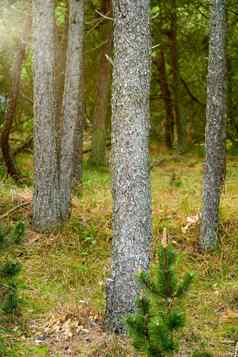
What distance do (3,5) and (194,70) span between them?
11.7m

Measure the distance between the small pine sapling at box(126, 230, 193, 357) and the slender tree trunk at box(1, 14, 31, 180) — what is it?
949 centimetres

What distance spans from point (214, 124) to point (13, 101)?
5.81m

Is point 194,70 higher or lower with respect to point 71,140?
higher

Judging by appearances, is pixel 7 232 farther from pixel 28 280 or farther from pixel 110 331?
pixel 28 280

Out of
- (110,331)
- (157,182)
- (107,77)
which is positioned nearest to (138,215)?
(110,331)

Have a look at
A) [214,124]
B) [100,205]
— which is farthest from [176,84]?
[214,124]

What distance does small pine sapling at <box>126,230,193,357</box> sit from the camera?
4.88 meters

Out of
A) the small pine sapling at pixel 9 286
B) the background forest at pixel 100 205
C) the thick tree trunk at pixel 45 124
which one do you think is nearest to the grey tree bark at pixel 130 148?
the background forest at pixel 100 205

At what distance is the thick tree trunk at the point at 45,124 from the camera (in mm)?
10628

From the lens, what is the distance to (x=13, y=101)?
1445 cm

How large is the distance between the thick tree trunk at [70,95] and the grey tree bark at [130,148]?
3.96 m

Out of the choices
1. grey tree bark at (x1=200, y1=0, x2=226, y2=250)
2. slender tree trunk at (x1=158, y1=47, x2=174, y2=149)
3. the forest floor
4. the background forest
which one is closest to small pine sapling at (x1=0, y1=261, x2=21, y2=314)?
the background forest

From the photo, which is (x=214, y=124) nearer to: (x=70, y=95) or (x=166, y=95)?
(x=70, y=95)

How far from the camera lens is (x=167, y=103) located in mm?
24281
